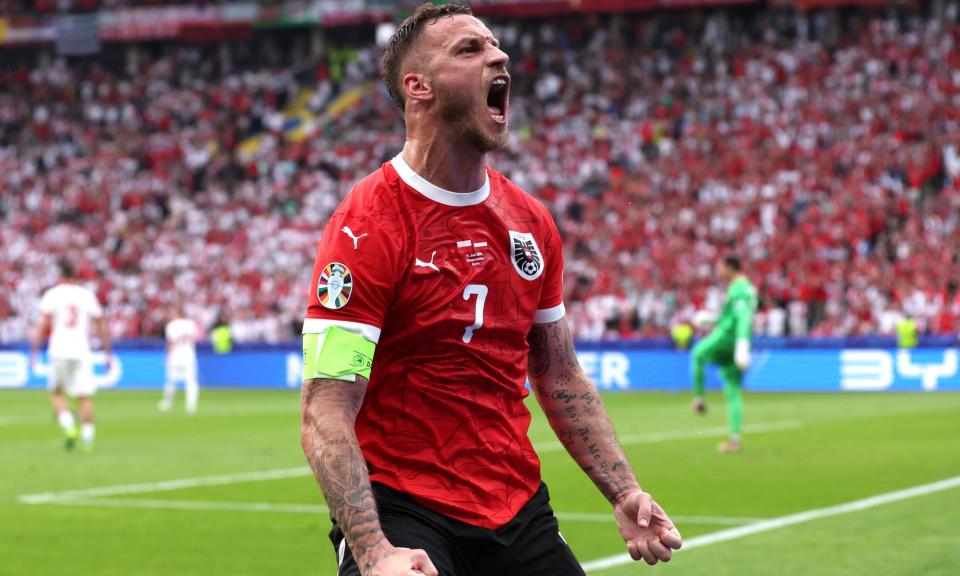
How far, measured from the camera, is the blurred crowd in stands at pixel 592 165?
32.3 metres

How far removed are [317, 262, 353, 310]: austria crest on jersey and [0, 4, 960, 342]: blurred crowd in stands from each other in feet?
88.5

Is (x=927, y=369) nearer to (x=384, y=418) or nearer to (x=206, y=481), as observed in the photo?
(x=206, y=481)

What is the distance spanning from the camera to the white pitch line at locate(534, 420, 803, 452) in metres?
18.5

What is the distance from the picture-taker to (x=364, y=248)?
12.6 ft

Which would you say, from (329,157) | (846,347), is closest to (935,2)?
(846,347)

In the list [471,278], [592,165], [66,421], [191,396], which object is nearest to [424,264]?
[471,278]

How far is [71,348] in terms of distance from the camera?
18.5 meters

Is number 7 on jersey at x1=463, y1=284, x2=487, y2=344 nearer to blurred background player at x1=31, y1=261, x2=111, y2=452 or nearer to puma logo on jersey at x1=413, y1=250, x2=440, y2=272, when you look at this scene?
puma logo on jersey at x1=413, y1=250, x2=440, y2=272

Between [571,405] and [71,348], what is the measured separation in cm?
1495

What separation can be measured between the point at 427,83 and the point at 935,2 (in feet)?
124

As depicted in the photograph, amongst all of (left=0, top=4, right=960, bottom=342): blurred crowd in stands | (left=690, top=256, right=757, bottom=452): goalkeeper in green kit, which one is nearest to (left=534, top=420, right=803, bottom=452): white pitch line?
(left=690, top=256, right=757, bottom=452): goalkeeper in green kit

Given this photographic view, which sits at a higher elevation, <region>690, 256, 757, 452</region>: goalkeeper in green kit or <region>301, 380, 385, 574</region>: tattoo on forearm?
<region>301, 380, 385, 574</region>: tattoo on forearm

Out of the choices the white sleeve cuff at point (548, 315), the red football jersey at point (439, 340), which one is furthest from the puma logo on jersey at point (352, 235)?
the white sleeve cuff at point (548, 315)

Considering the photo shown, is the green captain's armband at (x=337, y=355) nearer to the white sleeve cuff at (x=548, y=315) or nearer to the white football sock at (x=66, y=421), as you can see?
the white sleeve cuff at (x=548, y=315)
